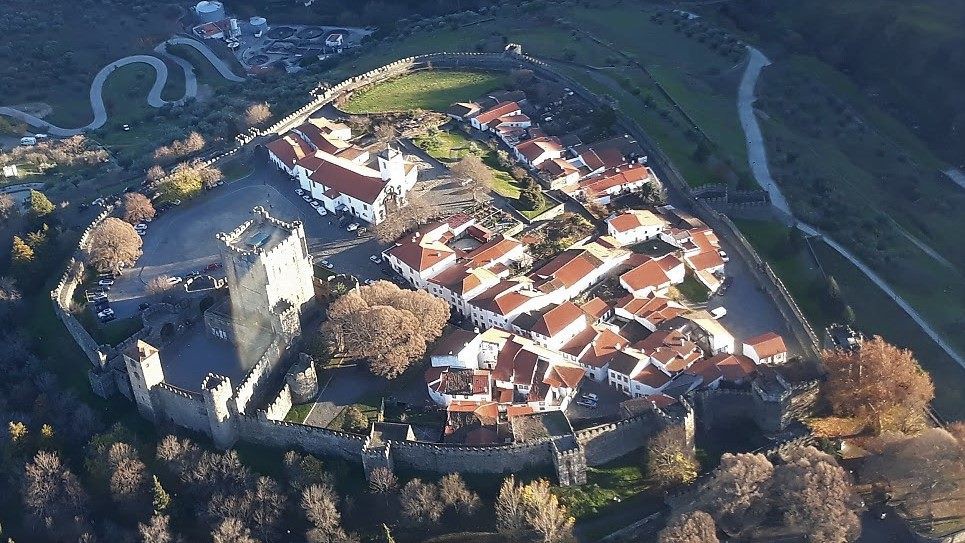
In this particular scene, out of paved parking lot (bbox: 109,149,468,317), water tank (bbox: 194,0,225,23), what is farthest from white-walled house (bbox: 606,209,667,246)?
water tank (bbox: 194,0,225,23)

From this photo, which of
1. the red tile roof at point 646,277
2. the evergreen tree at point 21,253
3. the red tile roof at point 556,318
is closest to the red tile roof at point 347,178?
the red tile roof at point 556,318

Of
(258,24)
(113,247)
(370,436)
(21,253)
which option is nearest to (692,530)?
(370,436)

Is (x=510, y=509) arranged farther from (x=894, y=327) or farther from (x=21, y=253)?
(x=21, y=253)

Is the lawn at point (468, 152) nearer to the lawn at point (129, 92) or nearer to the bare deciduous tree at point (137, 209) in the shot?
the bare deciduous tree at point (137, 209)

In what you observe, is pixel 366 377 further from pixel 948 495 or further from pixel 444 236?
pixel 948 495

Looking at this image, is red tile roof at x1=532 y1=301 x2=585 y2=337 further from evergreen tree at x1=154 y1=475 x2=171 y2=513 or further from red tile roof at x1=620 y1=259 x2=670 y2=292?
evergreen tree at x1=154 y1=475 x2=171 y2=513
